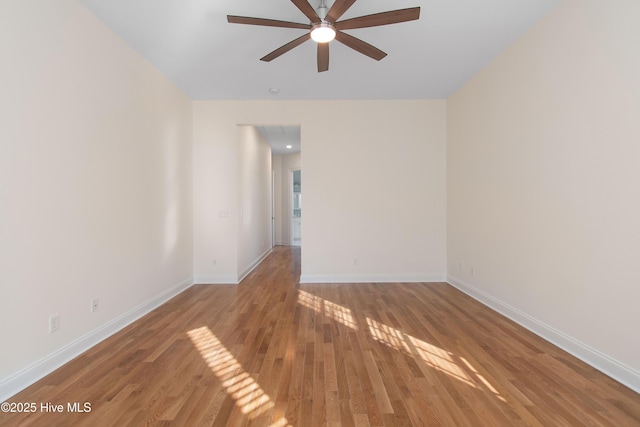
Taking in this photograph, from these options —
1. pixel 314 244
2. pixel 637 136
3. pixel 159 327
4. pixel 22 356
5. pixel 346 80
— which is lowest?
pixel 159 327

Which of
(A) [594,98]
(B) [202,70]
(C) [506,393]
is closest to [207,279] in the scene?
(B) [202,70]

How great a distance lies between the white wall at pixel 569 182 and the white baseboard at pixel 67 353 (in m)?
3.84

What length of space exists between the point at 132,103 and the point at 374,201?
332 centimetres

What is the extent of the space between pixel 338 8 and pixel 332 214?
2.83 metres

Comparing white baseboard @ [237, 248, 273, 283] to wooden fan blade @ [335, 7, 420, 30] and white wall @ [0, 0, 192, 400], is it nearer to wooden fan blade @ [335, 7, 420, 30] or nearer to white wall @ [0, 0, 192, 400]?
white wall @ [0, 0, 192, 400]

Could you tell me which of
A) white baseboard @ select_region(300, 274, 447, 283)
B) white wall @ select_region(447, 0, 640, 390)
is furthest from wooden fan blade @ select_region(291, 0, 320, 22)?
white baseboard @ select_region(300, 274, 447, 283)

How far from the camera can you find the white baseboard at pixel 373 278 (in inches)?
175

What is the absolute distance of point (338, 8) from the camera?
2039 mm

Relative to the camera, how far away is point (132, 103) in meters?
2.95

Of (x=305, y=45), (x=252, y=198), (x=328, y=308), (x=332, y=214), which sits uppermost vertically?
(x=305, y=45)

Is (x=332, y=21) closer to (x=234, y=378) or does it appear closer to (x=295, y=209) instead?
(x=234, y=378)

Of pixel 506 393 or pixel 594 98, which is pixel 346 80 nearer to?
pixel 594 98

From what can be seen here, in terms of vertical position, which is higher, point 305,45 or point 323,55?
point 305,45

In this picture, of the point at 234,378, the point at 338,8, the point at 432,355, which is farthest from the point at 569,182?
the point at 234,378
